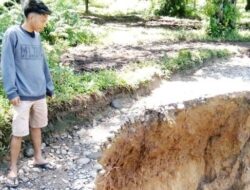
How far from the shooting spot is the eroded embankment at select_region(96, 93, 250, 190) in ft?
20.1

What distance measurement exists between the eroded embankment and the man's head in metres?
1.83

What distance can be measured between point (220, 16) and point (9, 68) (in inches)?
373

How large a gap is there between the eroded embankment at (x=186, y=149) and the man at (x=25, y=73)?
3.51ft

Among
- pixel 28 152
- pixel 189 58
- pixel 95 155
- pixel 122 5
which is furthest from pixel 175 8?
pixel 28 152

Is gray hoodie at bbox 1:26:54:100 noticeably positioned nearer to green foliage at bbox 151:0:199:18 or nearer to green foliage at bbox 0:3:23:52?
green foliage at bbox 0:3:23:52

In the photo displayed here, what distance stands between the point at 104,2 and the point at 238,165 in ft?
59.3

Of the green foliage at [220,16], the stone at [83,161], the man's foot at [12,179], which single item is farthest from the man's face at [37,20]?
the green foliage at [220,16]

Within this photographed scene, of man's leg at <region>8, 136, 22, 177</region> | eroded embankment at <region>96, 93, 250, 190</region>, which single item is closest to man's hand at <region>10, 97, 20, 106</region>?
man's leg at <region>8, 136, 22, 177</region>

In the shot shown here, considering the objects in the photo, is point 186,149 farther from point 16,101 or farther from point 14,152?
point 16,101

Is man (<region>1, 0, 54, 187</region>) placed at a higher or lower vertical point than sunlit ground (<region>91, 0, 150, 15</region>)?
lower

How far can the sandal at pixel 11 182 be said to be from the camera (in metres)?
4.61

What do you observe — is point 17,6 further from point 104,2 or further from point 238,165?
point 104,2

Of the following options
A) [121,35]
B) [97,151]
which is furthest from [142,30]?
[97,151]

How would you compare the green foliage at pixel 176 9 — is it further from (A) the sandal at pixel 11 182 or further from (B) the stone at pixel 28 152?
(A) the sandal at pixel 11 182
